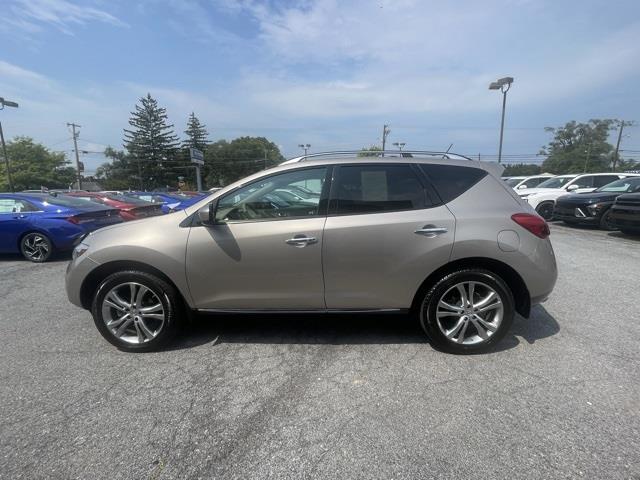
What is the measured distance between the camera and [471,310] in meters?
3.03

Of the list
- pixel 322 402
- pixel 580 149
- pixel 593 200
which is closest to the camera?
pixel 322 402

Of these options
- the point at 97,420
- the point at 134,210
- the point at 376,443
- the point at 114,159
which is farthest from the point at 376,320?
the point at 114,159

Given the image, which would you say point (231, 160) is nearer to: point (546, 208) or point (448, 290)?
point (546, 208)

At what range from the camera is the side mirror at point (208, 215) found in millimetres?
3045

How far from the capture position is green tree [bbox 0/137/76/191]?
56.5 meters

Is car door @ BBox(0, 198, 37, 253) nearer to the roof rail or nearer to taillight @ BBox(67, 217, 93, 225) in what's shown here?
taillight @ BBox(67, 217, 93, 225)

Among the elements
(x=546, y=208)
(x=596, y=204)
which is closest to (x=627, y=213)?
(x=596, y=204)

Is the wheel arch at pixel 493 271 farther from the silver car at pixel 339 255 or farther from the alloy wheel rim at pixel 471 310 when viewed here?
the alloy wheel rim at pixel 471 310

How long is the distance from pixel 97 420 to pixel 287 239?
1796 millimetres

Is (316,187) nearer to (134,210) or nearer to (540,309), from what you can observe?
(540,309)

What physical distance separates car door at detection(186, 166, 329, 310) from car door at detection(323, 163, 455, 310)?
13cm

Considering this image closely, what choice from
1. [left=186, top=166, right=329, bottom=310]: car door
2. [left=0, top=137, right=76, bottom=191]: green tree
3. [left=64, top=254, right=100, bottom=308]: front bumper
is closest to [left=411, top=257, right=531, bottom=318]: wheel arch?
[left=186, top=166, right=329, bottom=310]: car door

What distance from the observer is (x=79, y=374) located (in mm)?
2910

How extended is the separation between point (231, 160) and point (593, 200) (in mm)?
90830
